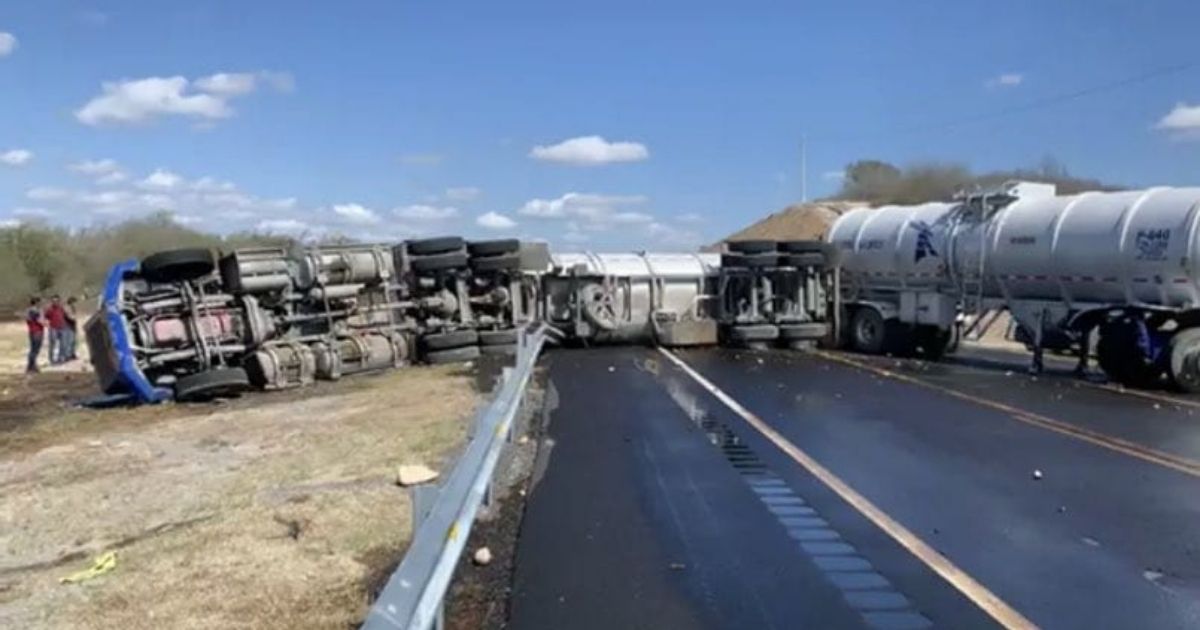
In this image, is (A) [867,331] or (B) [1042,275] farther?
(A) [867,331]

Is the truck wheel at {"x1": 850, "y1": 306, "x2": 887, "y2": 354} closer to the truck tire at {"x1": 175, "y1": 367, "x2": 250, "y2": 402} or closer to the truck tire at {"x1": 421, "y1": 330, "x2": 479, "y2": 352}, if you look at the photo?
the truck tire at {"x1": 421, "y1": 330, "x2": 479, "y2": 352}

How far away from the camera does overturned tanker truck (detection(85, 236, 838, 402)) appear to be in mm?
17672

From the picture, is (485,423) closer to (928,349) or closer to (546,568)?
(546,568)

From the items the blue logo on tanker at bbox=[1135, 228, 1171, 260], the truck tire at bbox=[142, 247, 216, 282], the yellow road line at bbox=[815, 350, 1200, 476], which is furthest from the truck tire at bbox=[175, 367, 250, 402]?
the blue logo on tanker at bbox=[1135, 228, 1171, 260]

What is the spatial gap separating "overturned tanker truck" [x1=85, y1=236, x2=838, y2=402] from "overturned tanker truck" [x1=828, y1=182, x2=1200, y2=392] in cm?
155

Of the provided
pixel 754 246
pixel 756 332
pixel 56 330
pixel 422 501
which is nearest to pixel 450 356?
pixel 756 332

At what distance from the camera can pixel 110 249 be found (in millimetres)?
65938

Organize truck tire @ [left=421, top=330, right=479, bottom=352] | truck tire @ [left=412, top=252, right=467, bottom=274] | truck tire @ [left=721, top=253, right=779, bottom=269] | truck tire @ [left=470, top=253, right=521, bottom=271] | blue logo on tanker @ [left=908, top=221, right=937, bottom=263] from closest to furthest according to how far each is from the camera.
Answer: truck tire @ [left=421, top=330, right=479, bottom=352]
truck tire @ [left=412, top=252, right=467, bottom=274]
blue logo on tanker @ [left=908, top=221, right=937, bottom=263]
truck tire @ [left=470, top=253, right=521, bottom=271]
truck tire @ [left=721, top=253, right=779, bottom=269]

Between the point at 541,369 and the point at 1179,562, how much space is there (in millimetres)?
14962

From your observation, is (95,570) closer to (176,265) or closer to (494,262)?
(176,265)

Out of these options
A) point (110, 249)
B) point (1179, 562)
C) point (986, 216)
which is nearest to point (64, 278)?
point (110, 249)

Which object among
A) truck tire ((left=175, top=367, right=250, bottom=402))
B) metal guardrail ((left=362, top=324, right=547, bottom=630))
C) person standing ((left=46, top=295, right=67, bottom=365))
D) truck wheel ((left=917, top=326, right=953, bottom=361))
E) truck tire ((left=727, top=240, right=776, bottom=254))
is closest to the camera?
metal guardrail ((left=362, top=324, right=547, bottom=630))

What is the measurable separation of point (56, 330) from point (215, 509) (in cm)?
2236

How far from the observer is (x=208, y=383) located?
679 inches
